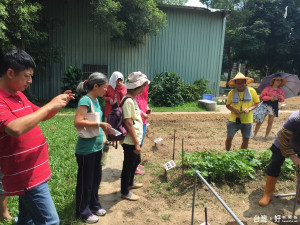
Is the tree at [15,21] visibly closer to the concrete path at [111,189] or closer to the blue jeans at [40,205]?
the concrete path at [111,189]

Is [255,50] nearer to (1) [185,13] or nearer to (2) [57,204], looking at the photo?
(1) [185,13]

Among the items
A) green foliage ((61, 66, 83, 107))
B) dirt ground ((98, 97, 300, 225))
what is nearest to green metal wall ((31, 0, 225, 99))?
green foliage ((61, 66, 83, 107))

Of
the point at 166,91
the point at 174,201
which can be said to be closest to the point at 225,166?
the point at 174,201

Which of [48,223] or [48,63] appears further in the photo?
[48,63]

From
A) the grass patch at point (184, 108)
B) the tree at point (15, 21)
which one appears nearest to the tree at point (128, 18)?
the tree at point (15, 21)

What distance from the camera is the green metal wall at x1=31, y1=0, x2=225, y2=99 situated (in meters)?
11.8

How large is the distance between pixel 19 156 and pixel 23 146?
0.08 m

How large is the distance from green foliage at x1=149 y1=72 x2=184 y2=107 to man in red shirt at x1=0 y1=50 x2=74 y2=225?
32.6ft

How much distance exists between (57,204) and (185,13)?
494 inches

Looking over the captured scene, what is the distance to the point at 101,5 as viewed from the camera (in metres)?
9.89

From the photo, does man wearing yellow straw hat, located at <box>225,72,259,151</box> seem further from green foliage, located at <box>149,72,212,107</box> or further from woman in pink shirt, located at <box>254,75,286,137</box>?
green foliage, located at <box>149,72,212,107</box>

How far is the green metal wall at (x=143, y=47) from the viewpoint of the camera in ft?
38.7

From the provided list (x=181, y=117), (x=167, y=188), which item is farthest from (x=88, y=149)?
(x=181, y=117)

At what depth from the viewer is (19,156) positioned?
1751 millimetres
